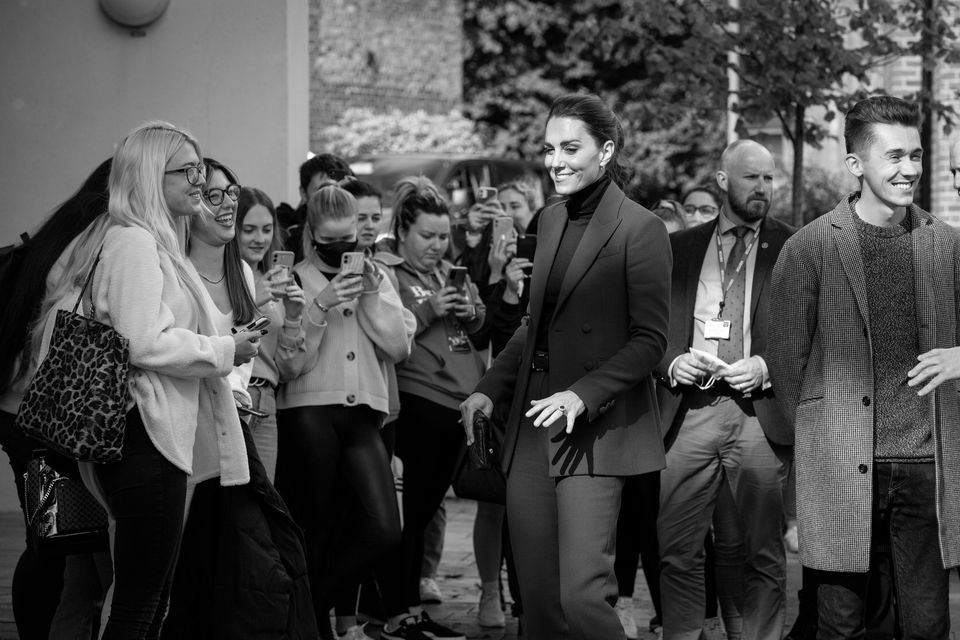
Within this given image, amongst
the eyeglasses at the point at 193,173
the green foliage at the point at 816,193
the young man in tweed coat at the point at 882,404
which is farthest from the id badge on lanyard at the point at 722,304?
the green foliage at the point at 816,193

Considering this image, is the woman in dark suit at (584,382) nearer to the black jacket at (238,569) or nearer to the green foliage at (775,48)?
the black jacket at (238,569)

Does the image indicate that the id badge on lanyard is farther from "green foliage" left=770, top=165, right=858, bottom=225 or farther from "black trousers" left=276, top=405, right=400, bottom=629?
"green foliage" left=770, top=165, right=858, bottom=225

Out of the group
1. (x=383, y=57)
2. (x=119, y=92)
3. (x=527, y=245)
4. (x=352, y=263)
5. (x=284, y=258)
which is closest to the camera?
(x=284, y=258)

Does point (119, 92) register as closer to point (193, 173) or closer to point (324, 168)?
point (324, 168)

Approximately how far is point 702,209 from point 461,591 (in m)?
2.92

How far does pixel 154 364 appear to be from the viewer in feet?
15.0

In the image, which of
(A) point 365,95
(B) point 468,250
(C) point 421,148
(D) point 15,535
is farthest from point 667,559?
(A) point 365,95

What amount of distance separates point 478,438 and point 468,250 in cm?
329

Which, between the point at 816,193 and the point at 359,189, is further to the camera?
the point at 816,193

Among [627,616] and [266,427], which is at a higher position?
[266,427]

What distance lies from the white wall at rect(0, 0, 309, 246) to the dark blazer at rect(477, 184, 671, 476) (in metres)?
4.32

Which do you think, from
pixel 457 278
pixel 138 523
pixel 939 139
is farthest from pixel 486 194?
pixel 939 139

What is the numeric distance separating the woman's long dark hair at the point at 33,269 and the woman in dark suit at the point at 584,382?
5.23 ft

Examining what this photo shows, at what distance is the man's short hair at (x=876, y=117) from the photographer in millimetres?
4895
